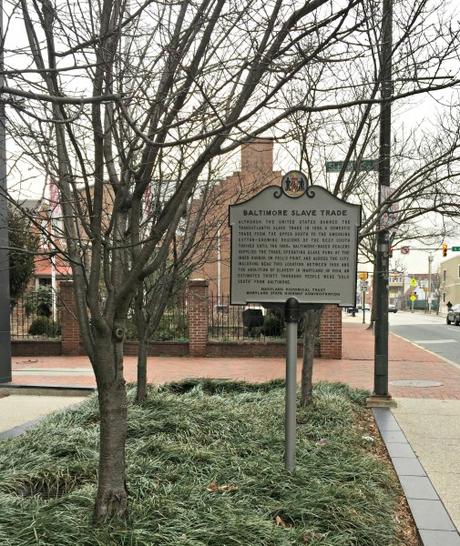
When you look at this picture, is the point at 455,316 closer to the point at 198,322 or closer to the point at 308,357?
the point at 198,322

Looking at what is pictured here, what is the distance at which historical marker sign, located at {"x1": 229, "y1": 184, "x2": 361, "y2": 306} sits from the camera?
4801mm

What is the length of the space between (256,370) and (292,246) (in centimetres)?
870

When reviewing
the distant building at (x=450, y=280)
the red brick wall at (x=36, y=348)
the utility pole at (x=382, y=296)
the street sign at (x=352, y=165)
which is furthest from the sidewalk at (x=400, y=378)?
the distant building at (x=450, y=280)

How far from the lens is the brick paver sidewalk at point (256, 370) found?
1098 centimetres

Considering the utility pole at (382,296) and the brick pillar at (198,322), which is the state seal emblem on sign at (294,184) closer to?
the utility pole at (382,296)

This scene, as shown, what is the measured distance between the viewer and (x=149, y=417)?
20.4 feet

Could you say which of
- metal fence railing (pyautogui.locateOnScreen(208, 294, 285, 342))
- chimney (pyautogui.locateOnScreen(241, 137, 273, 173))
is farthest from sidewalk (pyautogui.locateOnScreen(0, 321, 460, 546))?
chimney (pyautogui.locateOnScreen(241, 137, 273, 173))

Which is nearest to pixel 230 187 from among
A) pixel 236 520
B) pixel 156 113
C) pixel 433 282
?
pixel 156 113

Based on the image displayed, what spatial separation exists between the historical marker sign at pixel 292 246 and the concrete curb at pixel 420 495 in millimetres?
1637

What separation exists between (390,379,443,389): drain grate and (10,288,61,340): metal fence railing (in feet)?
33.6

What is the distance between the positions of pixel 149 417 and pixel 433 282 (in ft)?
329

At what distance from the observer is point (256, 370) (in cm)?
1316

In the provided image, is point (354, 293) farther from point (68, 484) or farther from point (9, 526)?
point (9, 526)

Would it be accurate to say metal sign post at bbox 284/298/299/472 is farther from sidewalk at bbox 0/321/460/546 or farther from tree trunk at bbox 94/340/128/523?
tree trunk at bbox 94/340/128/523
